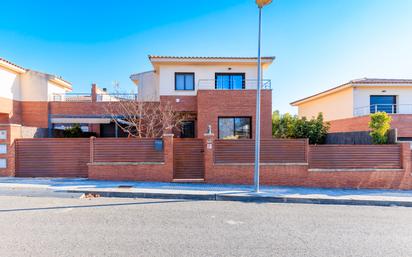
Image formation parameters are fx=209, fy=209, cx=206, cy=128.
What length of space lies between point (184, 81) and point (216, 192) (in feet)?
33.2

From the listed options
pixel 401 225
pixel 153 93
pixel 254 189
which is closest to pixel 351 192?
pixel 401 225

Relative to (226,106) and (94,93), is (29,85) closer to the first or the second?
(94,93)

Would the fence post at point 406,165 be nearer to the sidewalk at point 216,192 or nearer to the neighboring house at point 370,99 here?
the sidewalk at point 216,192

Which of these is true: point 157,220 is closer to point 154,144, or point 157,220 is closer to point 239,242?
point 239,242

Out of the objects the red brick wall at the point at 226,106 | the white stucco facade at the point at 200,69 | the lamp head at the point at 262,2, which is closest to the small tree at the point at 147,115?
the white stucco facade at the point at 200,69

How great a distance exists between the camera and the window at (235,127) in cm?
1384

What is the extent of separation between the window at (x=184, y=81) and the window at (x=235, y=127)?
384 cm

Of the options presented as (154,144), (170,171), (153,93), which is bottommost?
(170,171)

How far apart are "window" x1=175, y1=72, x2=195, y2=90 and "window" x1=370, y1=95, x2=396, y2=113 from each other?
53.7 feet

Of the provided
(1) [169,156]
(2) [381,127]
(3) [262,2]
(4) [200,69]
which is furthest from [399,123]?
(1) [169,156]

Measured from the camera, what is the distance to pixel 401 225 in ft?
17.0

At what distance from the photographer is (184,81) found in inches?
615

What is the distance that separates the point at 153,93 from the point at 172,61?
3671 mm

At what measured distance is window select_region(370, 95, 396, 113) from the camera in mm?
18984
